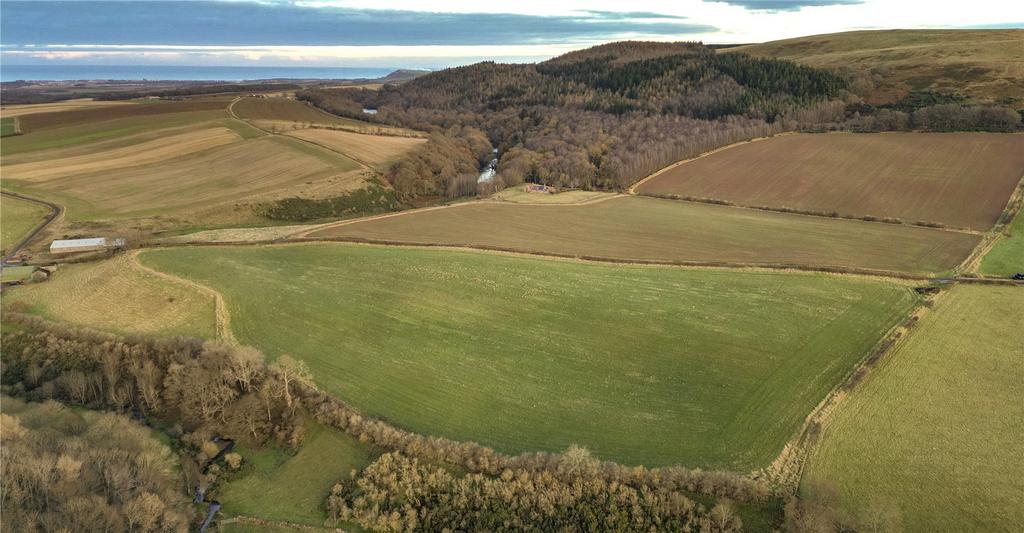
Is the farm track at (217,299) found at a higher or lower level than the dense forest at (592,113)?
lower

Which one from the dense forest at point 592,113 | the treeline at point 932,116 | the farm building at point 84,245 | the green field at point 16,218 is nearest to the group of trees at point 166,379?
the farm building at point 84,245

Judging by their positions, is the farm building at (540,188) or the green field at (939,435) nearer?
the green field at (939,435)

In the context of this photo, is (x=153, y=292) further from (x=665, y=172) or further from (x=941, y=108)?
(x=941, y=108)

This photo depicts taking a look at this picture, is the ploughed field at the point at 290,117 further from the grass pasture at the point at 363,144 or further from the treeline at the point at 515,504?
the treeline at the point at 515,504

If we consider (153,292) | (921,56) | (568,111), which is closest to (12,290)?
(153,292)

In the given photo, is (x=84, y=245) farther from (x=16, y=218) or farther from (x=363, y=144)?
(x=363, y=144)
